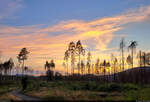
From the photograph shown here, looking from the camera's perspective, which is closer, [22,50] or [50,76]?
[22,50]

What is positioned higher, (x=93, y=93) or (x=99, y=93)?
(x=93, y=93)

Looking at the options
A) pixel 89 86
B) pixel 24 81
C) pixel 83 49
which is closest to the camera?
pixel 24 81

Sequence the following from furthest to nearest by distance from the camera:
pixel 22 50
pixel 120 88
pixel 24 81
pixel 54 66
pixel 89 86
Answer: pixel 54 66, pixel 22 50, pixel 89 86, pixel 24 81, pixel 120 88

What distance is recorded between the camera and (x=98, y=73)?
128 metres

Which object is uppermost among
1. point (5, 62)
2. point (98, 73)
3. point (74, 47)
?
point (74, 47)

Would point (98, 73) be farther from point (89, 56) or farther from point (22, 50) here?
point (22, 50)

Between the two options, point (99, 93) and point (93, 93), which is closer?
point (93, 93)

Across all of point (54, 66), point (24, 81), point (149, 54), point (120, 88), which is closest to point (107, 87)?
point (120, 88)

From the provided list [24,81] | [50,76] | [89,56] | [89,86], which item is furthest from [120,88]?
[50,76]

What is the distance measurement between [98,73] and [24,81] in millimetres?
90967

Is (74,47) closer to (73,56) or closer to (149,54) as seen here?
(73,56)

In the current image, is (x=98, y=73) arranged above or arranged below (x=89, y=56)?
below

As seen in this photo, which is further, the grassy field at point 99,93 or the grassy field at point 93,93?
the grassy field at point 93,93

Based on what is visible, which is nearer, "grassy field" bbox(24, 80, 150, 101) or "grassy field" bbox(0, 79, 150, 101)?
"grassy field" bbox(24, 80, 150, 101)
